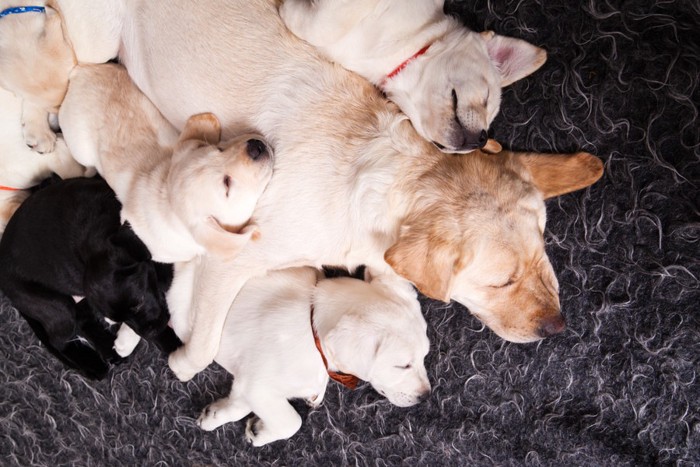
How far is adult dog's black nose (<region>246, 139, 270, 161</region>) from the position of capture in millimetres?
1816

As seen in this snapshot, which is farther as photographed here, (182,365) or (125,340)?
(125,340)

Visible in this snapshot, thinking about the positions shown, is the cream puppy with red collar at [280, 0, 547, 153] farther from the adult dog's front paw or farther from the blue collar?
the adult dog's front paw

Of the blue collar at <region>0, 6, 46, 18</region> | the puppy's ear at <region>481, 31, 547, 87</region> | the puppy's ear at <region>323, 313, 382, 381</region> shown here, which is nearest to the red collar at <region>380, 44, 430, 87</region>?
the puppy's ear at <region>481, 31, 547, 87</region>

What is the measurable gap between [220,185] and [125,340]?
1.15m

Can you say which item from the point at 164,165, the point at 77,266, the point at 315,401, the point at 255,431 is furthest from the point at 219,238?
the point at 255,431

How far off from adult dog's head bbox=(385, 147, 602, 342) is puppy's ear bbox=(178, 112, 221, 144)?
0.71 metres

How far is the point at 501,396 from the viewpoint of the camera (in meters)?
2.24

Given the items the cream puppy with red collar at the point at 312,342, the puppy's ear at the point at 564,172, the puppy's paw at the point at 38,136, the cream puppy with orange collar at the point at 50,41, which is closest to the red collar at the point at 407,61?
the puppy's ear at the point at 564,172

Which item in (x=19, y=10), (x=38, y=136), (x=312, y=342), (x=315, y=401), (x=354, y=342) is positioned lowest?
(x=315, y=401)

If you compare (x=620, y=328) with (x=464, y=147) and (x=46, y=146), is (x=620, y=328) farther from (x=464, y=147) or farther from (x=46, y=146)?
(x=46, y=146)

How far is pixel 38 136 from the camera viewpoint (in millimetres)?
2301

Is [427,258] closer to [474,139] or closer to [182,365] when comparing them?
[474,139]

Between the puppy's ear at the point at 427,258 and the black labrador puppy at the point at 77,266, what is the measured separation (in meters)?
1.03

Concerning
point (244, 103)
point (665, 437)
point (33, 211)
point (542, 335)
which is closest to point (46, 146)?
point (33, 211)
